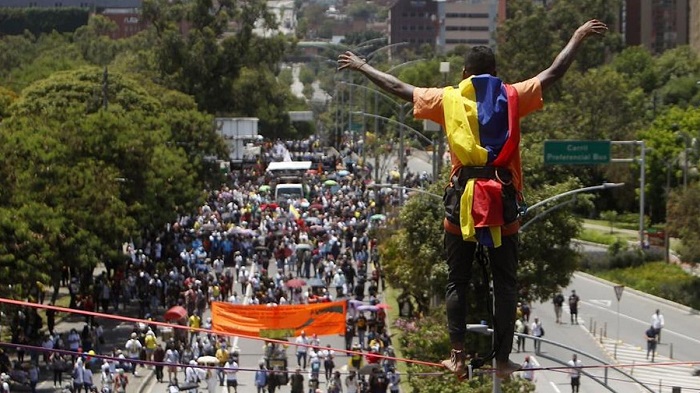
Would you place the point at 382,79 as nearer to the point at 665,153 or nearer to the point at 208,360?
the point at 208,360

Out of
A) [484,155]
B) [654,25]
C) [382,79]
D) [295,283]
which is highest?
[654,25]

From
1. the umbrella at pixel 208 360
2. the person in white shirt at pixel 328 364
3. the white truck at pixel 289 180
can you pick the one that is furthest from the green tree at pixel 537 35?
the umbrella at pixel 208 360

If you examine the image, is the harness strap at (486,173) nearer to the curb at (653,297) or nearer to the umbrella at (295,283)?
the umbrella at (295,283)

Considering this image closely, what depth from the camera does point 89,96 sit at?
82.3 meters

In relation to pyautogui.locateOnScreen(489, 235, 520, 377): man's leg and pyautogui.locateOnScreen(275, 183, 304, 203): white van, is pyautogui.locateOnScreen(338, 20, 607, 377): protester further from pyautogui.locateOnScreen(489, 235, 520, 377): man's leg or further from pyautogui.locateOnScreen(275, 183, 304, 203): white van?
pyautogui.locateOnScreen(275, 183, 304, 203): white van

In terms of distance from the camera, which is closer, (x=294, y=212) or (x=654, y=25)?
(x=294, y=212)

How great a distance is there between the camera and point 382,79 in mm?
10664

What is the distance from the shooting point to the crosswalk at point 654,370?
40.5m

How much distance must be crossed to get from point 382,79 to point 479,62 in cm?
67

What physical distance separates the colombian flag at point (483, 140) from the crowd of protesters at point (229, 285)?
1299cm

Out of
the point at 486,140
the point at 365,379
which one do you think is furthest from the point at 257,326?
the point at 486,140

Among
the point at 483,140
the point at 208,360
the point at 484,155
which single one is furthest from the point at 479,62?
the point at 208,360

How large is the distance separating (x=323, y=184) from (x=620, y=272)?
30.6 m

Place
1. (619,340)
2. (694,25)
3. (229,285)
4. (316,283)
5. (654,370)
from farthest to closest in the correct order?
(694,25) → (316,283) → (229,285) → (619,340) → (654,370)
